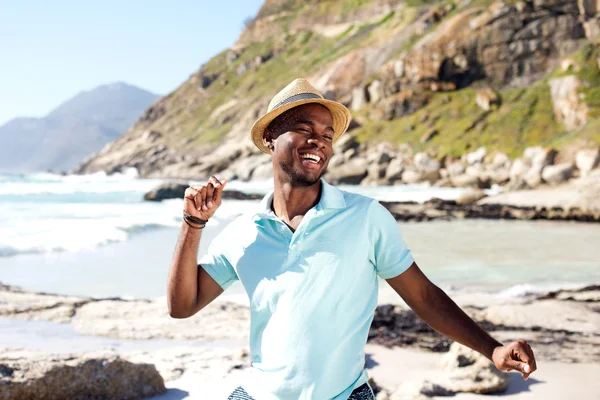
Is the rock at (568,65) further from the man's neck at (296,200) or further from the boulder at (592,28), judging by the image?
the man's neck at (296,200)

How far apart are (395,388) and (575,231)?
16187 millimetres

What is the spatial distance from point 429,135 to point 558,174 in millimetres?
23311

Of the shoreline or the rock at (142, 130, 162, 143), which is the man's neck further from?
the rock at (142, 130, 162, 143)

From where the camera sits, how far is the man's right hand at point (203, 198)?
2.35 metres

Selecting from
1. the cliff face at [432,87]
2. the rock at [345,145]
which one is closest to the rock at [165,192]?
the cliff face at [432,87]

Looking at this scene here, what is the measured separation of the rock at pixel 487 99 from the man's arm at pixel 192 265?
58.5m

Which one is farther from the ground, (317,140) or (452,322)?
(317,140)

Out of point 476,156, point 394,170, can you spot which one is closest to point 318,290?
point 476,156

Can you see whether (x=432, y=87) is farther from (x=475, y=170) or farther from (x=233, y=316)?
(x=233, y=316)

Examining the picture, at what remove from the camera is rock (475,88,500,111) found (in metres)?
Result: 58.1

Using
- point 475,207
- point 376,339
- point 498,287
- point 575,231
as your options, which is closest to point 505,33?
point 475,207

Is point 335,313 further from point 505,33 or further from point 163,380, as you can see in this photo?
point 505,33

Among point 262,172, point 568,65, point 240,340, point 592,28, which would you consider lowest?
point 240,340

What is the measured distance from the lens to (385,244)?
226cm
